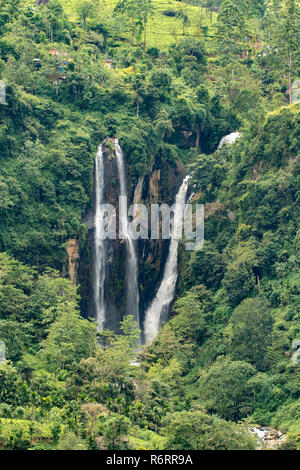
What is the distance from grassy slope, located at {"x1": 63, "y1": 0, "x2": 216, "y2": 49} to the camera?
240ft

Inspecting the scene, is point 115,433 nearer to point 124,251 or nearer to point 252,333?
point 252,333

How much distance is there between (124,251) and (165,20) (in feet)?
110

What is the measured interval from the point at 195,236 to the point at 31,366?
15489 millimetres

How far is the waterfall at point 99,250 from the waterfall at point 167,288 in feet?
9.39

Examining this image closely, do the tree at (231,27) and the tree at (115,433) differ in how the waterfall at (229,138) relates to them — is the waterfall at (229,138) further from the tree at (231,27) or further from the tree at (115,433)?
the tree at (115,433)

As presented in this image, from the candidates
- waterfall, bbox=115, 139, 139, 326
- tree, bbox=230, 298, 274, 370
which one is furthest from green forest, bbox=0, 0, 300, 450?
waterfall, bbox=115, 139, 139, 326

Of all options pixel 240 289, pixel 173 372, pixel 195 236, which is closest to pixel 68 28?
pixel 195 236

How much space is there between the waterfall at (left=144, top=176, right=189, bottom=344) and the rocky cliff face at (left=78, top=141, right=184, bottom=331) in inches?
12.9

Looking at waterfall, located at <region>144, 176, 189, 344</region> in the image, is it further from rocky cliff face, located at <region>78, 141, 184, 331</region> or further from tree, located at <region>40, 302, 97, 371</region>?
tree, located at <region>40, 302, 97, 371</region>

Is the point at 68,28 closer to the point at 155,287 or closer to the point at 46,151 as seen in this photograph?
the point at 46,151

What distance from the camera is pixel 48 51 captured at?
59594 mm

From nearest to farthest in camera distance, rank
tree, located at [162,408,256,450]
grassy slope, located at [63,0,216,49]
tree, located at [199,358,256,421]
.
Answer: tree, located at [162,408,256,450]
tree, located at [199,358,256,421]
grassy slope, located at [63,0,216,49]
